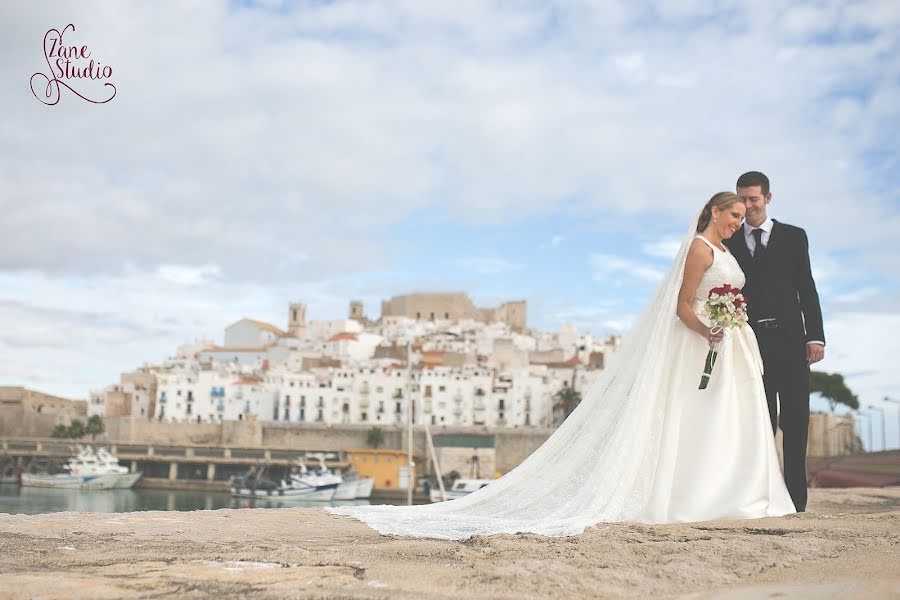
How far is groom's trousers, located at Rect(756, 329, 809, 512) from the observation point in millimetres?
5500

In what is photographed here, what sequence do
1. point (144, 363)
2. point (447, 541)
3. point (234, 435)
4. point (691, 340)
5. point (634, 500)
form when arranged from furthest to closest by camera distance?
point (144, 363) < point (234, 435) < point (691, 340) < point (634, 500) < point (447, 541)

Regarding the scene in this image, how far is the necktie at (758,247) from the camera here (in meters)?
5.79

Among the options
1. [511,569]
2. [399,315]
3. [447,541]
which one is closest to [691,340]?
[447,541]

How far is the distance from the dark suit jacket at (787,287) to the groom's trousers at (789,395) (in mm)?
65

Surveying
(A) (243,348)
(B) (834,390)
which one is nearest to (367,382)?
(A) (243,348)

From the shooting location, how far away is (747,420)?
522cm

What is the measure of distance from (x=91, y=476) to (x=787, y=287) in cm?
5562

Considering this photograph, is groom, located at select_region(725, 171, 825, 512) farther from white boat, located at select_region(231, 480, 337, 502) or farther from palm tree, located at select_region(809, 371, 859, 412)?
palm tree, located at select_region(809, 371, 859, 412)

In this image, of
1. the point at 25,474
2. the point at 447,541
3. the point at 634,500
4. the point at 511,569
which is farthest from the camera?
the point at 25,474

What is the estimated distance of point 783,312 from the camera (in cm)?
564

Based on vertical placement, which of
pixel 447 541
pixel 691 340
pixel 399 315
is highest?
pixel 399 315

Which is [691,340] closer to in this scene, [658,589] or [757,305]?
[757,305]

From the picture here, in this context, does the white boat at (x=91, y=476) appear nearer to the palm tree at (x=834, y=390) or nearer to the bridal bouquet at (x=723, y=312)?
the palm tree at (x=834, y=390)

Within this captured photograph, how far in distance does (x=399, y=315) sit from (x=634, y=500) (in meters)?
116
